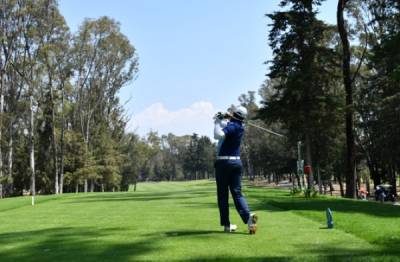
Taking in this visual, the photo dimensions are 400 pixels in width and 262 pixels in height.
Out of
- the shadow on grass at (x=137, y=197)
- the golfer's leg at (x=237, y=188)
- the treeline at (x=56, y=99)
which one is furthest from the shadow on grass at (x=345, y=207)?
the treeline at (x=56, y=99)

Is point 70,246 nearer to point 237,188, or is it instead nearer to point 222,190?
point 222,190

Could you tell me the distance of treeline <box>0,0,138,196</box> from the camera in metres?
52.9

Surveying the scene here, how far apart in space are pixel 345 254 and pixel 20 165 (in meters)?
61.3

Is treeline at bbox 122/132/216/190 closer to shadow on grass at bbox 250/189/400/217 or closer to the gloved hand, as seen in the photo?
shadow on grass at bbox 250/189/400/217

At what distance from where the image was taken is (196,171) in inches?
7347

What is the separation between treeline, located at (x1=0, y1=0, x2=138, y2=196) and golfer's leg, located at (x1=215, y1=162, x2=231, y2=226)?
44865mm

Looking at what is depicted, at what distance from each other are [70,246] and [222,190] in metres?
2.69

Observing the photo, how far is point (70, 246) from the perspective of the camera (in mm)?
7727

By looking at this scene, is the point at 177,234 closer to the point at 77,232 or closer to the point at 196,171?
the point at 77,232

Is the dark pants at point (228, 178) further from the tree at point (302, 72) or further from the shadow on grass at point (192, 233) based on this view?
the tree at point (302, 72)

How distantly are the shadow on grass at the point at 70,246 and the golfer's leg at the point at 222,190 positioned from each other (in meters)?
1.51

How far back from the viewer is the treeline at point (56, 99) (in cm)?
5294

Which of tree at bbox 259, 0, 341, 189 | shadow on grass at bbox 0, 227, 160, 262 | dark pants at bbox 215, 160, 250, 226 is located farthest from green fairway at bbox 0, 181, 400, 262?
tree at bbox 259, 0, 341, 189

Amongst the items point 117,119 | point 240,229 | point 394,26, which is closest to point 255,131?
point 117,119
